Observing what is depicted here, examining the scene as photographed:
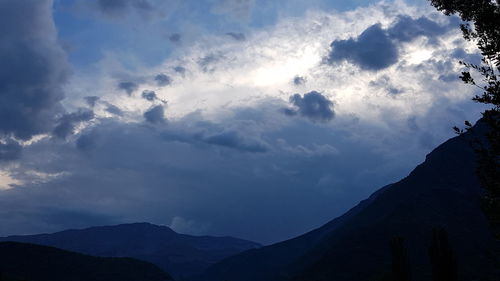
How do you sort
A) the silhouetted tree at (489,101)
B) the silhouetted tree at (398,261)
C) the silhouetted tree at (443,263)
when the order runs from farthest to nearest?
the silhouetted tree at (398,261) < the silhouetted tree at (443,263) < the silhouetted tree at (489,101)

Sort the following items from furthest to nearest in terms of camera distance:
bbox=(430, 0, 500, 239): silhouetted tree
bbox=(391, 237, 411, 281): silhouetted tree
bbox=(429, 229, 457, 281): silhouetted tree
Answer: bbox=(391, 237, 411, 281): silhouetted tree → bbox=(429, 229, 457, 281): silhouetted tree → bbox=(430, 0, 500, 239): silhouetted tree

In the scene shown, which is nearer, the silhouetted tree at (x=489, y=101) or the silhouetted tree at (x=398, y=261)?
the silhouetted tree at (x=489, y=101)

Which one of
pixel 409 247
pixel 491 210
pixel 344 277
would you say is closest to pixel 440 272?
pixel 491 210

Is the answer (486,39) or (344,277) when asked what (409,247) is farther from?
(486,39)

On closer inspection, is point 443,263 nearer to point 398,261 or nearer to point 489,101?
point 398,261

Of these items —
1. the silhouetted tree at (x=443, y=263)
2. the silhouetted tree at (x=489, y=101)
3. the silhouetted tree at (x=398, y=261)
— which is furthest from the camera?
the silhouetted tree at (x=398, y=261)

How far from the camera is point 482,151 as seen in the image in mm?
17578

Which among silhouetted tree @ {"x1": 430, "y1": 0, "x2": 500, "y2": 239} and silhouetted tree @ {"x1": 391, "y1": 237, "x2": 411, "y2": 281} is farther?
silhouetted tree @ {"x1": 391, "y1": 237, "x2": 411, "y2": 281}

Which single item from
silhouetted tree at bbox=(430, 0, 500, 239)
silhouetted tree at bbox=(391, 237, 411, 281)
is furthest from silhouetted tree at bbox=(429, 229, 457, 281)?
silhouetted tree at bbox=(430, 0, 500, 239)

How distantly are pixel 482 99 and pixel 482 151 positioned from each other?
2055 millimetres

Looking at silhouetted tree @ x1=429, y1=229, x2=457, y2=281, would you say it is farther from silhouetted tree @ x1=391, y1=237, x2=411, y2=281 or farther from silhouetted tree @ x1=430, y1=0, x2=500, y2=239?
silhouetted tree @ x1=430, y1=0, x2=500, y2=239

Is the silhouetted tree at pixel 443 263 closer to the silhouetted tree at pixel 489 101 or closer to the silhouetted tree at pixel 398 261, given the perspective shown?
the silhouetted tree at pixel 398 261

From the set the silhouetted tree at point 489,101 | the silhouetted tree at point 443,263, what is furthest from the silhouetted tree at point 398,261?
the silhouetted tree at point 489,101

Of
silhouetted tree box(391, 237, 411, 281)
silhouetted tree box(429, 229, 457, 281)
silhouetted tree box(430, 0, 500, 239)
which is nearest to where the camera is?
silhouetted tree box(430, 0, 500, 239)
